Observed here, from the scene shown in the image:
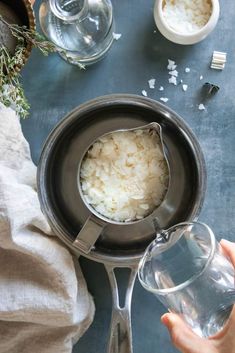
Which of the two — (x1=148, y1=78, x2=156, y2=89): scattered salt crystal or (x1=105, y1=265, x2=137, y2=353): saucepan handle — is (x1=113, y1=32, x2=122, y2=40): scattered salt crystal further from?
(x1=105, y1=265, x2=137, y2=353): saucepan handle

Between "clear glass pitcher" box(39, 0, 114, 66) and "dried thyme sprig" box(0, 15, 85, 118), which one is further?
"clear glass pitcher" box(39, 0, 114, 66)

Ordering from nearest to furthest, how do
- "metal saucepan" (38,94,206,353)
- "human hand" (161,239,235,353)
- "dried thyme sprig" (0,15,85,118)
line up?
"human hand" (161,239,235,353), "dried thyme sprig" (0,15,85,118), "metal saucepan" (38,94,206,353)

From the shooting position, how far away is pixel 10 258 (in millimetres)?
1020

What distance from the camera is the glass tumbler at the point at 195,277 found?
861 mm

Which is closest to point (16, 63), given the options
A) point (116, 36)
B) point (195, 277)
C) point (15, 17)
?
point (15, 17)

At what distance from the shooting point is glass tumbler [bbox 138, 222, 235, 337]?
861mm

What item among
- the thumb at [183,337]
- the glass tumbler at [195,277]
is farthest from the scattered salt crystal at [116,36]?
the thumb at [183,337]

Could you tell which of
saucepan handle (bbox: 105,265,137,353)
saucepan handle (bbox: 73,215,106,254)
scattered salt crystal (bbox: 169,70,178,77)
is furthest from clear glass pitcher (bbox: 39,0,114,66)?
saucepan handle (bbox: 105,265,137,353)

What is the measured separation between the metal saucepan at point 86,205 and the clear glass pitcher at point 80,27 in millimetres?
99

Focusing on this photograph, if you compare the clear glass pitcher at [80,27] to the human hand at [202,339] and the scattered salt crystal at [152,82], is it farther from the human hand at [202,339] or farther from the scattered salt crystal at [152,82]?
the human hand at [202,339]

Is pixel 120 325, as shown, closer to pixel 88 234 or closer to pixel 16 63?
pixel 88 234

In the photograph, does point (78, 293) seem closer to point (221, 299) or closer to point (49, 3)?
point (221, 299)

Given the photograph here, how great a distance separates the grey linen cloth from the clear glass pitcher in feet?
0.52

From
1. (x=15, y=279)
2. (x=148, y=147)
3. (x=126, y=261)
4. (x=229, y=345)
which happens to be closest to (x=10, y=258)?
(x=15, y=279)
